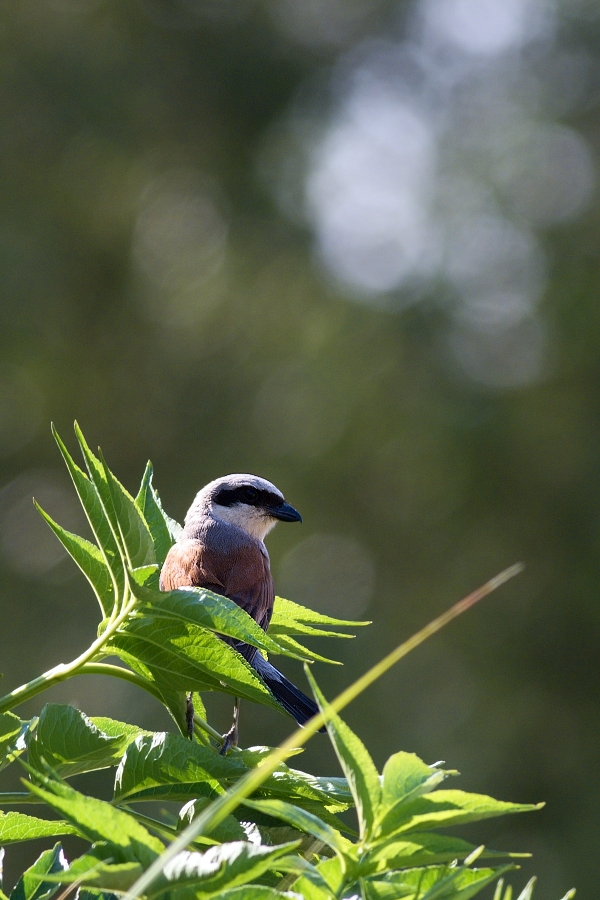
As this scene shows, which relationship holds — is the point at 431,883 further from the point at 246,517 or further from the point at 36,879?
the point at 246,517

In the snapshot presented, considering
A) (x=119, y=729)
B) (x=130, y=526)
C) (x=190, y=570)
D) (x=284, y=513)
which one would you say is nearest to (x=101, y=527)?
(x=130, y=526)

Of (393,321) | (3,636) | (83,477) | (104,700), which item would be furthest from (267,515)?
(393,321)

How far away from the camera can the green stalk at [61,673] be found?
3.66ft

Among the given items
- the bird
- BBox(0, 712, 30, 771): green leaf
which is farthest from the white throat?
BBox(0, 712, 30, 771): green leaf

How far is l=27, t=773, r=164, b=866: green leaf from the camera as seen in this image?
0.90 m

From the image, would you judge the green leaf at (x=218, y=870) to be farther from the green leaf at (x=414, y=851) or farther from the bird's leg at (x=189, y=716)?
the bird's leg at (x=189, y=716)

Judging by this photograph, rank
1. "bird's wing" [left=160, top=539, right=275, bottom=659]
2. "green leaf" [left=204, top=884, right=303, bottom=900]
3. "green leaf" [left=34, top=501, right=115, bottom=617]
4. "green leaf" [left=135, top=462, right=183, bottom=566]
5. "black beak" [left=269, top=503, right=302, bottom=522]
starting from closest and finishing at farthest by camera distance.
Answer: "green leaf" [left=204, top=884, right=303, bottom=900] → "green leaf" [left=34, top=501, right=115, bottom=617] → "green leaf" [left=135, top=462, right=183, bottom=566] → "bird's wing" [left=160, top=539, right=275, bottom=659] → "black beak" [left=269, top=503, right=302, bottom=522]

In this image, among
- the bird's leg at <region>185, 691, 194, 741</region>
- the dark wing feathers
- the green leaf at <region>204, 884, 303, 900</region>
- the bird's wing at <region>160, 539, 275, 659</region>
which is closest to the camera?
the green leaf at <region>204, 884, 303, 900</region>

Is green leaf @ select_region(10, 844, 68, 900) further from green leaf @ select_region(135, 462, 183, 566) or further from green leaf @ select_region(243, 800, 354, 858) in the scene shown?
green leaf @ select_region(135, 462, 183, 566)

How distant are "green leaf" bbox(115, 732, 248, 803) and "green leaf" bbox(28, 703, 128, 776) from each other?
5 cm

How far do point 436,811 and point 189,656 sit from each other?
37 cm

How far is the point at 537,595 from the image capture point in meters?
12.0

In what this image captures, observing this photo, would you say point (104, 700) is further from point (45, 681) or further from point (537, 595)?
point (45, 681)

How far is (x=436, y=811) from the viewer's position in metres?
0.95
